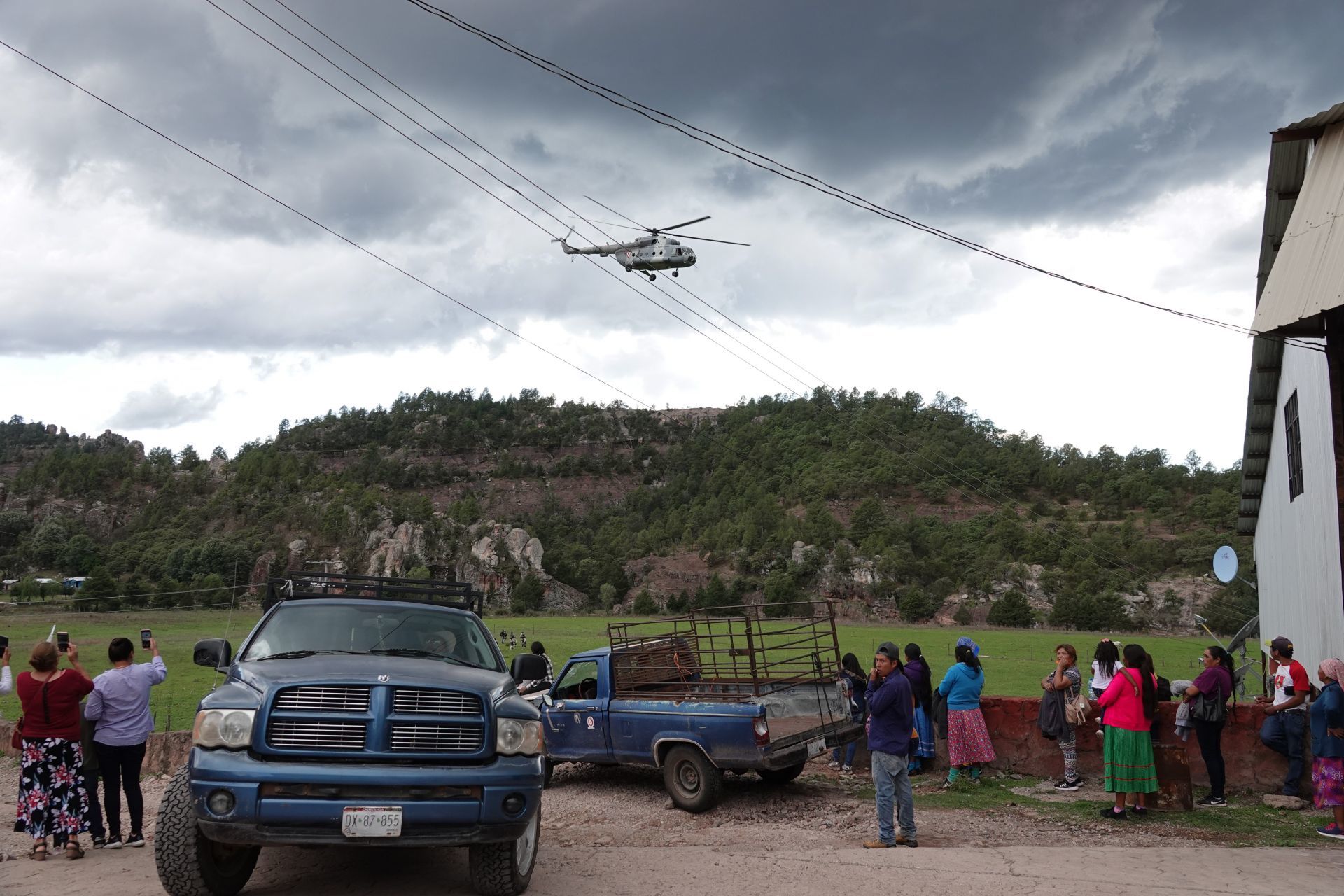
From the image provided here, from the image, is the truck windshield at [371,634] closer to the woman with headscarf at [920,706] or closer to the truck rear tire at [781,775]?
the truck rear tire at [781,775]

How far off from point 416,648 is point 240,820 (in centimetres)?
192

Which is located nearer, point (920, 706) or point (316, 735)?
point (316, 735)

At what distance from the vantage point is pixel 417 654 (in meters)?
7.24

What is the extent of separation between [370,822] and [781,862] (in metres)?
3.57

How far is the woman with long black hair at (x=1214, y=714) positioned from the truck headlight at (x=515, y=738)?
23.8 ft

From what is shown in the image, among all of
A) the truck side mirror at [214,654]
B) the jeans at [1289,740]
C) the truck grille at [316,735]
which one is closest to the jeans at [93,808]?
the truck side mirror at [214,654]

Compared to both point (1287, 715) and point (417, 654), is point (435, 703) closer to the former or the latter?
point (417, 654)

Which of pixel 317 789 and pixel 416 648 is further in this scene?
pixel 416 648

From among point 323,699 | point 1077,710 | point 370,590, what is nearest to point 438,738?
point 323,699

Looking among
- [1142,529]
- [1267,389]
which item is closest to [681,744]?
[1267,389]

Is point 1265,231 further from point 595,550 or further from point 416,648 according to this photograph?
point 595,550

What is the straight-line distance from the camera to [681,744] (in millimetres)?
10672

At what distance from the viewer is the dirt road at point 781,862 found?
6938 millimetres

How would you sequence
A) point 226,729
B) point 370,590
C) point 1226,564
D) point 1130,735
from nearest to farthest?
point 226,729
point 370,590
point 1130,735
point 1226,564
